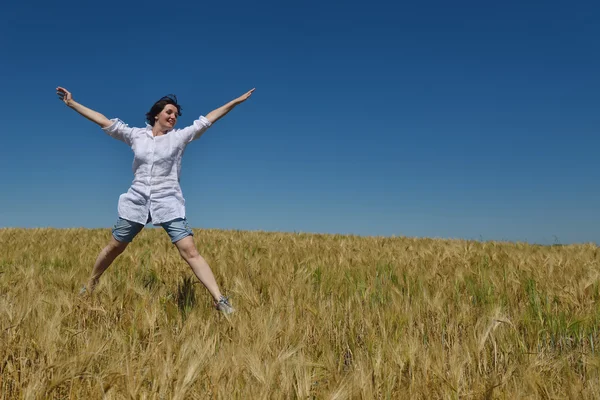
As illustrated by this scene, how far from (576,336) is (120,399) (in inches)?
106

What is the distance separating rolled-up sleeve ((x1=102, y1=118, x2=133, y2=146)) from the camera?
4.13 metres

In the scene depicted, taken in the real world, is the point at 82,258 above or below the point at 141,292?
above

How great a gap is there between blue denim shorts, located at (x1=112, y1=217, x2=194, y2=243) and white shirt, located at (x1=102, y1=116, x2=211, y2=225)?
0.05m

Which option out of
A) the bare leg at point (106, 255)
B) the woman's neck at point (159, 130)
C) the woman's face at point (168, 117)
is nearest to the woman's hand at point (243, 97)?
the woman's face at point (168, 117)

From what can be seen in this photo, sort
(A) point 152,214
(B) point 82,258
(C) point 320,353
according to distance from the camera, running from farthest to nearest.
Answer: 1. (B) point 82,258
2. (A) point 152,214
3. (C) point 320,353

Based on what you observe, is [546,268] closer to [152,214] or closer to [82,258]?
[152,214]

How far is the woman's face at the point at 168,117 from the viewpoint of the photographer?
4.20m

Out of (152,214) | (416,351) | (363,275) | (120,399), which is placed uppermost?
(152,214)

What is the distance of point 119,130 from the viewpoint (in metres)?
4.14

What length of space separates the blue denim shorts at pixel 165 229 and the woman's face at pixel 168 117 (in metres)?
0.93

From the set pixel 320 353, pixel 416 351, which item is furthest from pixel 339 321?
pixel 416 351

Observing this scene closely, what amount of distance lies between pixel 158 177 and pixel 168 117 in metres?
0.61

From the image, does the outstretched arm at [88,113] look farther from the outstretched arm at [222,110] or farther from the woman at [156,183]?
the outstretched arm at [222,110]

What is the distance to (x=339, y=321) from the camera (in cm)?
287
